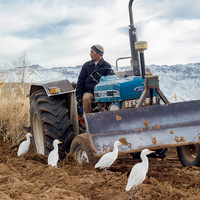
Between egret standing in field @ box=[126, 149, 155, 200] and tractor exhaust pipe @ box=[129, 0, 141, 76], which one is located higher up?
tractor exhaust pipe @ box=[129, 0, 141, 76]

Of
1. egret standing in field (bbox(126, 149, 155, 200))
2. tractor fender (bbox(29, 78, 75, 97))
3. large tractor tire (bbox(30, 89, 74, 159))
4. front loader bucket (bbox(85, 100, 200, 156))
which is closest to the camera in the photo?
egret standing in field (bbox(126, 149, 155, 200))

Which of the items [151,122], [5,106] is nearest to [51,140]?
[151,122]

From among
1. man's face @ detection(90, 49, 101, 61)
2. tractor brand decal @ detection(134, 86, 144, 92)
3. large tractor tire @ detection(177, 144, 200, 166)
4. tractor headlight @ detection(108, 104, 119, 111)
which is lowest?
large tractor tire @ detection(177, 144, 200, 166)

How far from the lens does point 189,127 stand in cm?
374

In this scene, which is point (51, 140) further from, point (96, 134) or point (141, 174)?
point (141, 174)

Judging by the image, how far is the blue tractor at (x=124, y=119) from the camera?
3.50 m

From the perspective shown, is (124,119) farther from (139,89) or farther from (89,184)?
(89,184)

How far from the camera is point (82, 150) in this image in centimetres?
380

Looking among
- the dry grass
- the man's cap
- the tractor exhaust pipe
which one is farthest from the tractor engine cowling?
the dry grass

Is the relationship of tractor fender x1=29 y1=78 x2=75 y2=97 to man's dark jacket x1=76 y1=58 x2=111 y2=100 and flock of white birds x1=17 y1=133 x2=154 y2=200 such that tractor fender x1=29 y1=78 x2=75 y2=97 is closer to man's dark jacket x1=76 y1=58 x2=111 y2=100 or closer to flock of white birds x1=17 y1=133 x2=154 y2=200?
man's dark jacket x1=76 y1=58 x2=111 y2=100

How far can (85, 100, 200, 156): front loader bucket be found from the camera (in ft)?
11.3

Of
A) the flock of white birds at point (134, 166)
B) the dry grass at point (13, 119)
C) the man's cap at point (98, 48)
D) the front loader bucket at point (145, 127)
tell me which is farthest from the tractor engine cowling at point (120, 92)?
the dry grass at point (13, 119)

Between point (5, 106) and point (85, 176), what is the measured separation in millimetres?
5815

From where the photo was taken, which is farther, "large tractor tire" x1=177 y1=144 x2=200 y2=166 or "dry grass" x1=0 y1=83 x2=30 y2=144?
"dry grass" x1=0 y1=83 x2=30 y2=144
